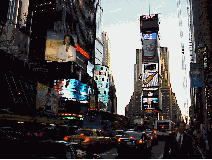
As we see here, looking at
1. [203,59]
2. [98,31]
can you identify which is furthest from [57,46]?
[98,31]

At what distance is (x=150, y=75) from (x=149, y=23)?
1208 inches

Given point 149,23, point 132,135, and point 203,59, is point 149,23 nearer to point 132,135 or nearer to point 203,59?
point 203,59

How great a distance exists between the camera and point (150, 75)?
132 metres

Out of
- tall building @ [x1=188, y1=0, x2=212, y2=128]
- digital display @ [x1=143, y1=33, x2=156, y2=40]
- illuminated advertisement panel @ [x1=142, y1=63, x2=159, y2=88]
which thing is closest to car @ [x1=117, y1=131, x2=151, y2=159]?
tall building @ [x1=188, y1=0, x2=212, y2=128]

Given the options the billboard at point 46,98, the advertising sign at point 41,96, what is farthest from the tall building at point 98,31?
the advertising sign at point 41,96

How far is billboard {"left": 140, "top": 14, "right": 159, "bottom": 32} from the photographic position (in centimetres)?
13998

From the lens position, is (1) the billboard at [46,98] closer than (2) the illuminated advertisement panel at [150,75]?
Yes

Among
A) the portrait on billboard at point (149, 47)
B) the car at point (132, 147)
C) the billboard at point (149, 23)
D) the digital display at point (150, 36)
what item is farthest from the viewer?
the billboard at point (149, 23)

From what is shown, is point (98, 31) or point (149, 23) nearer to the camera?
point (149, 23)

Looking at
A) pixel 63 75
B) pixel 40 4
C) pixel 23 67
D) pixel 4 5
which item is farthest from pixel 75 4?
pixel 23 67

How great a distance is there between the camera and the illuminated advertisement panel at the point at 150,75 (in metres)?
131

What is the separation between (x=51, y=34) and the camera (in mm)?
70000

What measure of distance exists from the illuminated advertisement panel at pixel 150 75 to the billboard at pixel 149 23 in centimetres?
2142

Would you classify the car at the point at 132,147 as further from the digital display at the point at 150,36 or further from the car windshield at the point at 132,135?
the digital display at the point at 150,36
